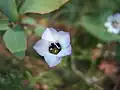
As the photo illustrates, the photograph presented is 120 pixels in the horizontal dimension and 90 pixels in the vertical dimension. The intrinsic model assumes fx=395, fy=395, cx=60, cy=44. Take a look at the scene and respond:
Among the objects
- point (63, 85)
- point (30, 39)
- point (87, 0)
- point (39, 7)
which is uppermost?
point (39, 7)

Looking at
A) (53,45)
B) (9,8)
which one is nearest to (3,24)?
(9,8)

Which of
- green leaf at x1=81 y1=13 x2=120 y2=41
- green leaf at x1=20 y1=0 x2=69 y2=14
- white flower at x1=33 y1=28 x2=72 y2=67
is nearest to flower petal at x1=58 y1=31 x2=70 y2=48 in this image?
white flower at x1=33 y1=28 x2=72 y2=67

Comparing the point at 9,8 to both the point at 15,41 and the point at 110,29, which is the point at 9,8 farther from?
the point at 110,29

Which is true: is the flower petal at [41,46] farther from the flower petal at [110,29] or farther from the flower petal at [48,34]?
the flower petal at [110,29]

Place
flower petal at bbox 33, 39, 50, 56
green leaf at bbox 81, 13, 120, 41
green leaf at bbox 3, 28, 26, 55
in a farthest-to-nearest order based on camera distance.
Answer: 1. green leaf at bbox 81, 13, 120, 41
2. flower petal at bbox 33, 39, 50, 56
3. green leaf at bbox 3, 28, 26, 55

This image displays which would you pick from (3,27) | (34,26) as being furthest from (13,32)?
(34,26)

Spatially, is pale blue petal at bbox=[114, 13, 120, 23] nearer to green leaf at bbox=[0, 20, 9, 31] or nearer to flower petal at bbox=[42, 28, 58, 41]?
flower petal at bbox=[42, 28, 58, 41]

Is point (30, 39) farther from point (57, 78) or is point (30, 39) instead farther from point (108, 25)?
point (108, 25)
